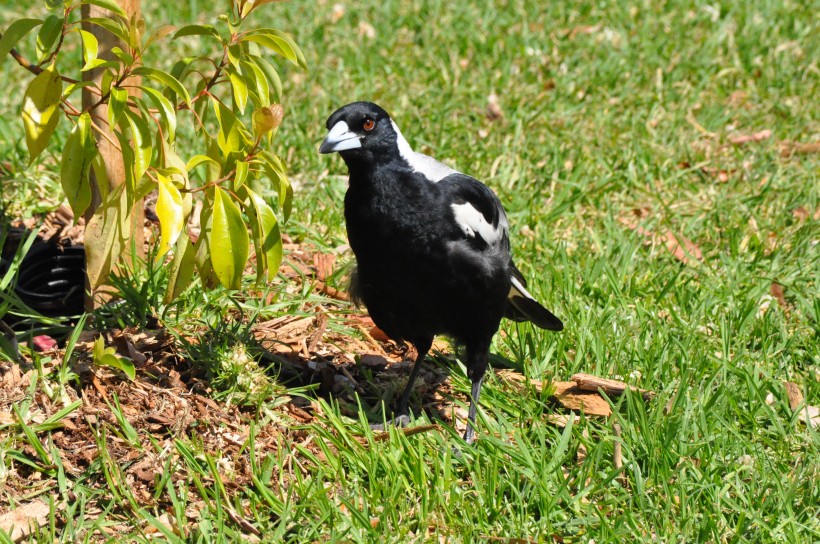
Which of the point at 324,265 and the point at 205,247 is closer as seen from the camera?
the point at 205,247

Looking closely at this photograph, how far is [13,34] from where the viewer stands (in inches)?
94.0

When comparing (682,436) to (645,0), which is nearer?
(682,436)

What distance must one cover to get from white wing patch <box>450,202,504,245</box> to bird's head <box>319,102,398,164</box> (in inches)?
11.4

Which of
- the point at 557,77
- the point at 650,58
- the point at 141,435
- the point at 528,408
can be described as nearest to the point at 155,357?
the point at 141,435

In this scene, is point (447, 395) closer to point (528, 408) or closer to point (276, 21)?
point (528, 408)

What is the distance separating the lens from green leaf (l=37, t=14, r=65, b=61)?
2455 millimetres

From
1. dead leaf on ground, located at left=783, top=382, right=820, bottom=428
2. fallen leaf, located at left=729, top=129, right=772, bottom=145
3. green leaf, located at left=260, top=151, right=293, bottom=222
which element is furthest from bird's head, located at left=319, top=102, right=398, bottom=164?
fallen leaf, located at left=729, top=129, right=772, bottom=145

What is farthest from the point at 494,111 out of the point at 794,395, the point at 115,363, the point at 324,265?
the point at 115,363

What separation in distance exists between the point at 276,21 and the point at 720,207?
3.21m

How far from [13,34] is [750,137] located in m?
4.22

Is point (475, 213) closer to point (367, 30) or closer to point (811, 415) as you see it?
point (811, 415)

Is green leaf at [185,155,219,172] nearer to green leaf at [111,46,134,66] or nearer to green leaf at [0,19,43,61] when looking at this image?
green leaf at [111,46,134,66]

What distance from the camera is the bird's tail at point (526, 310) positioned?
142 inches

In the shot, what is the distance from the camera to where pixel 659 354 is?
3.61 m
